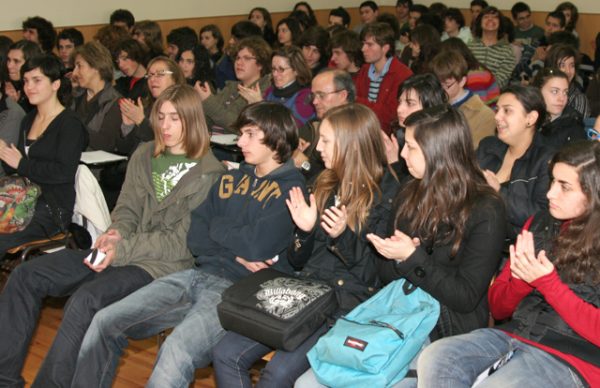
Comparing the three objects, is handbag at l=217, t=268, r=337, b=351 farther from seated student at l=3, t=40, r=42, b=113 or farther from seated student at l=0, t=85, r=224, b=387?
seated student at l=3, t=40, r=42, b=113

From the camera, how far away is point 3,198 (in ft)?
11.5

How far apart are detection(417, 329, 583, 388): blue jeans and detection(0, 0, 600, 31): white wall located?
267 inches

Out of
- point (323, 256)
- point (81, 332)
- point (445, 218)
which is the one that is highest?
point (445, 218)

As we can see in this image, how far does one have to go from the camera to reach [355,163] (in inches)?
105

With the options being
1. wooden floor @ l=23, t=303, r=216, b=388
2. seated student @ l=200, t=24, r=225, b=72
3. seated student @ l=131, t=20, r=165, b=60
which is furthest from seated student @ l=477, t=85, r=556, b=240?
seated student @ l=200, t=24, r=225, b=72

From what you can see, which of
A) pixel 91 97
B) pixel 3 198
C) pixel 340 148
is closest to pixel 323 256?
pixel 340 148

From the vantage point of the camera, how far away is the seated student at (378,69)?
5211 mm

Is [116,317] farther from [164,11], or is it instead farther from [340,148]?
[164,11]

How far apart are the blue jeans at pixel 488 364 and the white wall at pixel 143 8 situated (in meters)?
6.77

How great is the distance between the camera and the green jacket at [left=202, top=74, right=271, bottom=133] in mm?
5012

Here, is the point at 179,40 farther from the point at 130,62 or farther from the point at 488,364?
the point at 488,364

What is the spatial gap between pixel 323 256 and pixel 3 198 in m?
1.79

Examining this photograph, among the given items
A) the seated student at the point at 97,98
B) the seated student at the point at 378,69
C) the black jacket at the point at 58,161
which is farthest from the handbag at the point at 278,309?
the seated student at the point at 378,69

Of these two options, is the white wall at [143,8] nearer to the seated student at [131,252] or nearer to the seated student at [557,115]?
the seated student at [131,252]
